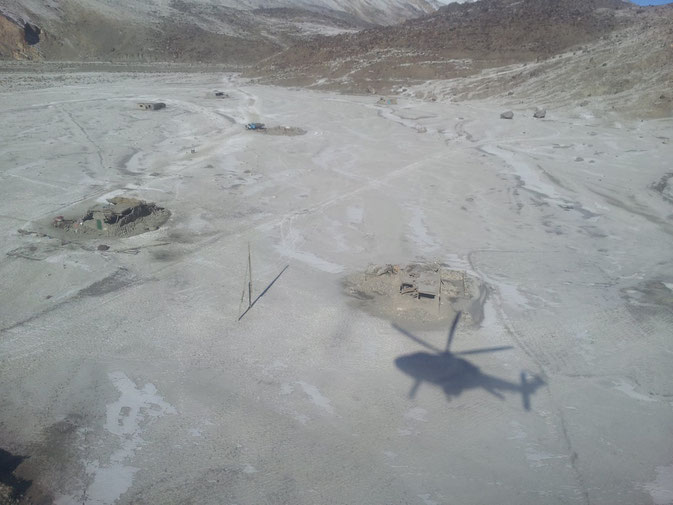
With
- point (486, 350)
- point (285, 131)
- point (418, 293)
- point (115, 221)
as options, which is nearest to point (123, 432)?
point (418, 293)

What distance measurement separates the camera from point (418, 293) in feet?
32.5

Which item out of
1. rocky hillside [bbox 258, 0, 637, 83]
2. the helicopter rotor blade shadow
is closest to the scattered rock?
rocky hillside [bbox 258, 0, 637, 83]

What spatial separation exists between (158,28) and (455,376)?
228ft

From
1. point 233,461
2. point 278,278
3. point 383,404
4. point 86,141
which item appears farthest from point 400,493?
point 86,141

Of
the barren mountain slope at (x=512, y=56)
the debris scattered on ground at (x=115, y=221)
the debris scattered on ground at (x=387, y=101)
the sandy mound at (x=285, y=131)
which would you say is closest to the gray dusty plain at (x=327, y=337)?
the debris scattered on ground at (x=115, y=221)

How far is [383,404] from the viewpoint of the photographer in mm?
7441

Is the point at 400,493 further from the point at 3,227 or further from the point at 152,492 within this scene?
the point at 3,227

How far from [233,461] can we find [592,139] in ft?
76.3

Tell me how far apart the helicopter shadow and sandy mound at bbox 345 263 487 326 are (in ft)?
3.22

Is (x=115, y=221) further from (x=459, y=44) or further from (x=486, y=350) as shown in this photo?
(x=459, y=44)

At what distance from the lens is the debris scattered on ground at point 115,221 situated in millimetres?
12914

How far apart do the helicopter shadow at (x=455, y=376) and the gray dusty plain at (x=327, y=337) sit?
0.23 ft

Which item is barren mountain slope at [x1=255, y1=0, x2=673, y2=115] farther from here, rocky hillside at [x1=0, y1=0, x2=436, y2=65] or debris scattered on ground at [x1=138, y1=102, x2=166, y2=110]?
debris scattered on ground at [x1=138, y1=102, x2=166, y2=110]

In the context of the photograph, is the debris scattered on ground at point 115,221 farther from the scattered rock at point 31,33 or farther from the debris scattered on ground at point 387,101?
the scattered rock at point 31,33
